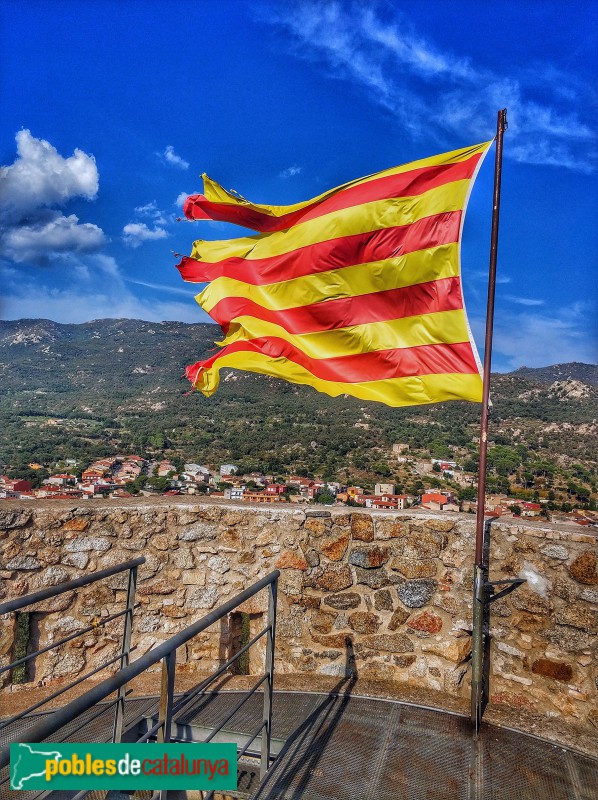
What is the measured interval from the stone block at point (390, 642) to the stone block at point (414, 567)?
39cm

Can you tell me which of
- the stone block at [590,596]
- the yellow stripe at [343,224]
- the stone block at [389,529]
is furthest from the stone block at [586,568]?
the yellow stripe at [343,224]

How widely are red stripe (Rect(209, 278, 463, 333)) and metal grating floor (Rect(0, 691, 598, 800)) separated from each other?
2253mm

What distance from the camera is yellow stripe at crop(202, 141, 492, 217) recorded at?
3150 mm

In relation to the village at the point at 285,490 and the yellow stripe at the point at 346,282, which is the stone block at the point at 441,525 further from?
the yellow stripe at the point at 346,282

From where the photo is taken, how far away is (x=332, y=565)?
371 cm

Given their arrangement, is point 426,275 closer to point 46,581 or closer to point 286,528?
point 286,528

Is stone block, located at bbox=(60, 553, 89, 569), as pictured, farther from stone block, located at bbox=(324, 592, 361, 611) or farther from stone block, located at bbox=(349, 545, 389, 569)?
stone block, located at bbox=(349, 545, 389, 569)

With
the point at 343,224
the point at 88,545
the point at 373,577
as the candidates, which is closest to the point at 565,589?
the point at 373,577

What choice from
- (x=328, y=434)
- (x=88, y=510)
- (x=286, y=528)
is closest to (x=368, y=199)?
(x=286, y=528)

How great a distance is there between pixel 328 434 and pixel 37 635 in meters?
11.6

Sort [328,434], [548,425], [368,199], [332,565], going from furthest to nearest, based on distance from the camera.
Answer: [328,434] < [548,425] < [332,565] < [368,199]

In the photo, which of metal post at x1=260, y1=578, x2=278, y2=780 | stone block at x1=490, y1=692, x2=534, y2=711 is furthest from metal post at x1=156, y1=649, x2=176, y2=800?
stone block at x1=490, y1=692, x2=534, y2=711

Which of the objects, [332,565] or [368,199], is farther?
[332,565]

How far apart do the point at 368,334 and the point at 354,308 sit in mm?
207
